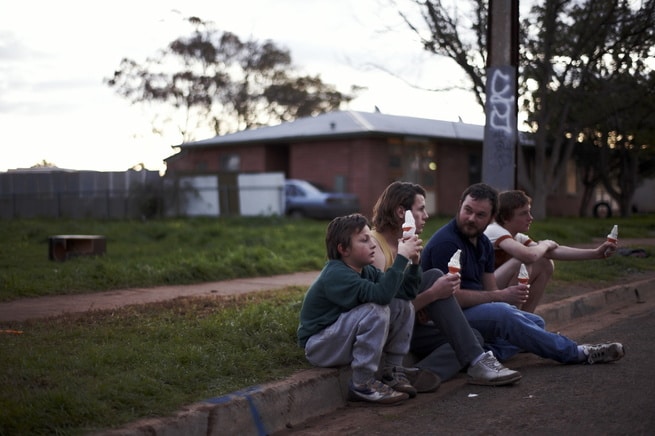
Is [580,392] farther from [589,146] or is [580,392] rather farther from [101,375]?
[589,146]

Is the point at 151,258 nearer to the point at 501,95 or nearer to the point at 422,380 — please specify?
the point at 501,95

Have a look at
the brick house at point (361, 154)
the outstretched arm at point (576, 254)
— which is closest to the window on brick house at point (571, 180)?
the brick house at point (361, 154)

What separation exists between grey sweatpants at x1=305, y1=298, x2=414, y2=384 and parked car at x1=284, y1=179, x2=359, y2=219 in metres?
19.6

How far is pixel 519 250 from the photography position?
5902 millimetres

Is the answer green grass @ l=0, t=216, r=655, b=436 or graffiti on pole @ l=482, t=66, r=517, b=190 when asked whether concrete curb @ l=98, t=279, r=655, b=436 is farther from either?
graffiti on pole @ l=482, t=66, r=517, b=190

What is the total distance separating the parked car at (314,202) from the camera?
25.0 meters

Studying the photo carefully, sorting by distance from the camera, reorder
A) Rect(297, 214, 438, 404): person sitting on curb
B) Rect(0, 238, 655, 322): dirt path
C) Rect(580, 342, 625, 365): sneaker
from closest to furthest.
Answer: Rect(297, 214, 438, 404): person sitting on curb → Rect(580, 342, 625, 365): sneaker → Rect(0, 238, 655, 322): dirt path

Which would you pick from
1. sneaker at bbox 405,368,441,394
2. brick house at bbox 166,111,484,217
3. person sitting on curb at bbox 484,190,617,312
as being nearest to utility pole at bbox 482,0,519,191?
person sitting on curb at bbox 484,190,617,312

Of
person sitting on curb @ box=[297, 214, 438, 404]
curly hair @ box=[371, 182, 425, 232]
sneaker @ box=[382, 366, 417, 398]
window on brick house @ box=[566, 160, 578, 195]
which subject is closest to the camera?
person sitting on curb @ box=[297, 214, 438, 404]

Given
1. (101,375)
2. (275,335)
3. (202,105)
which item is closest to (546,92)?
(275,335)

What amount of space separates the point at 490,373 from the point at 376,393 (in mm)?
809

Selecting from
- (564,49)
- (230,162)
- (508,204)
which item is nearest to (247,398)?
(508,204)

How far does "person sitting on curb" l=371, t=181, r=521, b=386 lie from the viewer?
505 cm

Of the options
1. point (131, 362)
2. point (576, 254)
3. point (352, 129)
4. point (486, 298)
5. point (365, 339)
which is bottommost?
point (131, 362)
